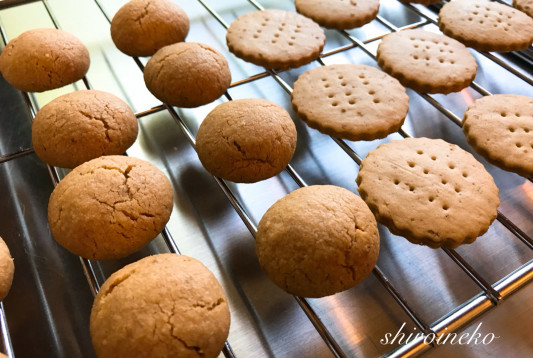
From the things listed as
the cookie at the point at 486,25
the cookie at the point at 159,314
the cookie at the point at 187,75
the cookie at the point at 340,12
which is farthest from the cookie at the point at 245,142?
the cookie at the point at 486,25

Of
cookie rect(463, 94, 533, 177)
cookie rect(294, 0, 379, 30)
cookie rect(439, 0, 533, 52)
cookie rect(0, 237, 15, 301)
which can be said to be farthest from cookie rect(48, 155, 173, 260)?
cookie rect(439, 0, 533, 52)

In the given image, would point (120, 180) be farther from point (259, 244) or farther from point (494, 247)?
point (494, 247)

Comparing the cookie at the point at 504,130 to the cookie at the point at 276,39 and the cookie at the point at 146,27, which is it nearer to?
the cookie at the point at 276,39

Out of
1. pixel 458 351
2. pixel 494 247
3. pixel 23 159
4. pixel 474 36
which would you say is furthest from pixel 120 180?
pixel 474 36

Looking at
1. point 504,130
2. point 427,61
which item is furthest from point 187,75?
point 504,130

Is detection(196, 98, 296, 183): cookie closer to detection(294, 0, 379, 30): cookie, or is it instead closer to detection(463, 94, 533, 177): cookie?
detection(463, 94, 533, 177): cookie

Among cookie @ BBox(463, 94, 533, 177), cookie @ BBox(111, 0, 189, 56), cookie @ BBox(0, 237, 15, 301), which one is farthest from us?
cookie @ BBox(111, 0, 189, 56)
